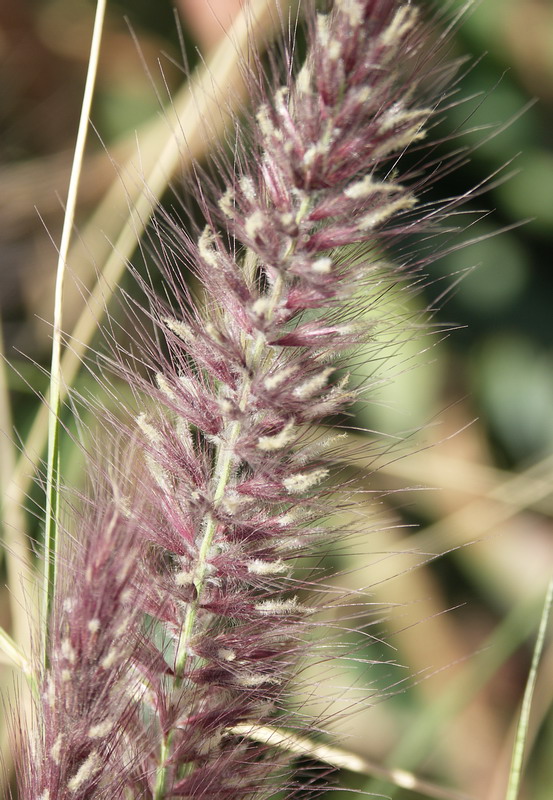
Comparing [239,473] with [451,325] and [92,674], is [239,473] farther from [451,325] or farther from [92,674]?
[451,325]

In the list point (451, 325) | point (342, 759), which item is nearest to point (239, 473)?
point (342, 759)

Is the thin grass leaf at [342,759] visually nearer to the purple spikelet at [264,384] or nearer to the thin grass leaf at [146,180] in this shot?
the purple spikelet at [264,384]

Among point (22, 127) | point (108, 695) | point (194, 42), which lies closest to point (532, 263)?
point (194, 42)

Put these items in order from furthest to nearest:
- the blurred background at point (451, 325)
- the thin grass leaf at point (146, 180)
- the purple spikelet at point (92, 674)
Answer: the blurred background at point (451, 325) → the thin grass leaf at point (146, 180) → the purple spikelet at point (92, 674)

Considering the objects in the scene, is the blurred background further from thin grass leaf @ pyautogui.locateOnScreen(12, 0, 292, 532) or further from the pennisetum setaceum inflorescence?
the pennisetum setaceum inflorescence

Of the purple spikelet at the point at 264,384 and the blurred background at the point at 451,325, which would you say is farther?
the blurred background at the point at 451,325

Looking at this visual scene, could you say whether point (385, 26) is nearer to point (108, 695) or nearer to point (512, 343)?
point (108, 695)

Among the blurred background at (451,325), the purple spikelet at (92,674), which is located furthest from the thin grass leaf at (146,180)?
the purple spikelet at (92,674)
